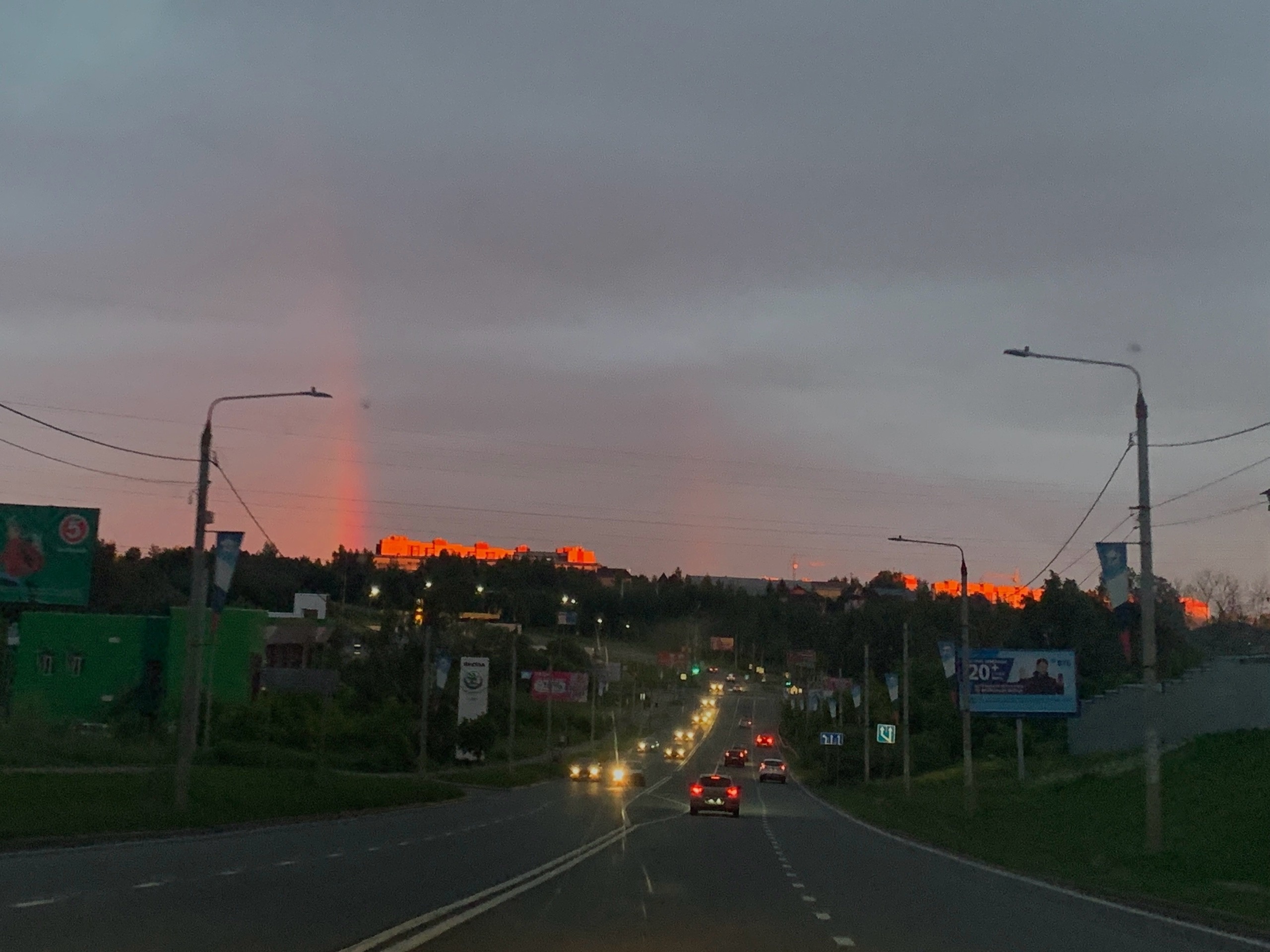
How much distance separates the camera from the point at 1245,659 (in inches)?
2297

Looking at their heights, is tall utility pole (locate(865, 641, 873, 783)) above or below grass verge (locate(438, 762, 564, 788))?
above

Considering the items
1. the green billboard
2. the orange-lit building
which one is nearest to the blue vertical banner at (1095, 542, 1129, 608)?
the green billboard

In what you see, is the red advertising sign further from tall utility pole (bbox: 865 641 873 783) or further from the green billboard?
the green billboard

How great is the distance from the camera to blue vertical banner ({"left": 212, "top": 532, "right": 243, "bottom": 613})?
119 ft

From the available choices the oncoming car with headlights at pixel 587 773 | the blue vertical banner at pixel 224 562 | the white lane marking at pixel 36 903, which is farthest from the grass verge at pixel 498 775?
the white lane marking at pixel 36 903

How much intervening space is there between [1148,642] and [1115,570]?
1.65m

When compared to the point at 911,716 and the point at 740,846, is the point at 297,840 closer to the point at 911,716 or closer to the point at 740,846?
the point at 740,846

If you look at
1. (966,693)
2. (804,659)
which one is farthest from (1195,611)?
(966,693)

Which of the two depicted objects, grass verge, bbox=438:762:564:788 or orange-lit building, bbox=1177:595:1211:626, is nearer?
grass verge, bbox=438:762:564:788

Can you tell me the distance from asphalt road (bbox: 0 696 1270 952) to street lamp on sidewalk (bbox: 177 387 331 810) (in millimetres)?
2164

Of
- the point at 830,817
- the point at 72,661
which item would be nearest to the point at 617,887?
the point at 830,817

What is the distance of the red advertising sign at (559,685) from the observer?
3733 inches

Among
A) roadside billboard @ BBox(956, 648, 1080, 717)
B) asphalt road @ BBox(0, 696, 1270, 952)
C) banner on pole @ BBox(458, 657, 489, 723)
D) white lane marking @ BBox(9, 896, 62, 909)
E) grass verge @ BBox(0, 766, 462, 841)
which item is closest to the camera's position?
asphalt road @ BBox(0, 696, 1270, 952)

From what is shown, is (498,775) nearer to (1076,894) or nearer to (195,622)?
(195,622)
